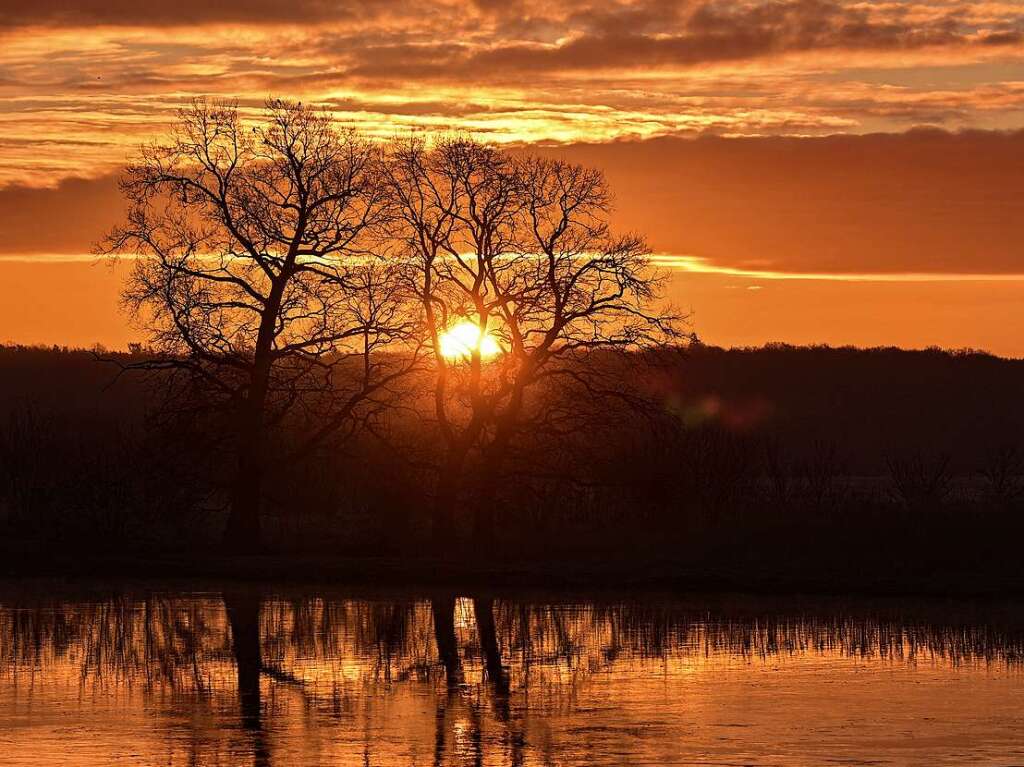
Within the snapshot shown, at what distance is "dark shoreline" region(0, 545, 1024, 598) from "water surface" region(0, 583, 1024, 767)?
213 centimetres

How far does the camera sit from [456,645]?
982 inches

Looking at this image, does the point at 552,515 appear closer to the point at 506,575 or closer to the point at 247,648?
the point at 506,575

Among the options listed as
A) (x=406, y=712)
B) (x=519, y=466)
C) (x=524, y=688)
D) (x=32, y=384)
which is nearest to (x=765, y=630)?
(x=524, y=688)

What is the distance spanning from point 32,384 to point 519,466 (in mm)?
120057

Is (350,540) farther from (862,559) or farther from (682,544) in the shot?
(862,559)

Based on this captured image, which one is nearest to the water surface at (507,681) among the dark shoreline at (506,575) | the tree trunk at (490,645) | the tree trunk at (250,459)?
the tree trunk at (490,645)

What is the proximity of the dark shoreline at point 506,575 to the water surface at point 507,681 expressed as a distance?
6.98 feet

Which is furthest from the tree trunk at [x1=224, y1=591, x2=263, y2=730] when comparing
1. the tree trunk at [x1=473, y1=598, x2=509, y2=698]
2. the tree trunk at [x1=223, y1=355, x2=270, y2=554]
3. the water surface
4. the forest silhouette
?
the tree trunk at [x1=223, y1=355, x2=270, y2=554]

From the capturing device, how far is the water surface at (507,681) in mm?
16188

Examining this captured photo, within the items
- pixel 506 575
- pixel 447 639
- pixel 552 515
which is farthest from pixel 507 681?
pixel 552 515

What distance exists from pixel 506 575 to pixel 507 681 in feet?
47.8

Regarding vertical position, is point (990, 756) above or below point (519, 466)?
below

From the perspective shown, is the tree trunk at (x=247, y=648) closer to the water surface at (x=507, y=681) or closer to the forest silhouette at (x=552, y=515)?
the water surface at (x=507, y=681)

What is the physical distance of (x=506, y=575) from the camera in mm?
35750
